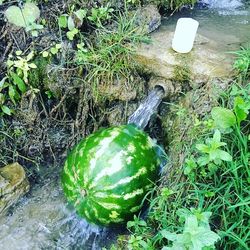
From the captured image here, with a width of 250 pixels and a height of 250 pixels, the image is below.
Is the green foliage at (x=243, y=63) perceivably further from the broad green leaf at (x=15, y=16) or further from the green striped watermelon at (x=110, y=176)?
the broad green leaf at (x=15, y=16)

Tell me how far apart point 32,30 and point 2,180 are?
1.15 meters

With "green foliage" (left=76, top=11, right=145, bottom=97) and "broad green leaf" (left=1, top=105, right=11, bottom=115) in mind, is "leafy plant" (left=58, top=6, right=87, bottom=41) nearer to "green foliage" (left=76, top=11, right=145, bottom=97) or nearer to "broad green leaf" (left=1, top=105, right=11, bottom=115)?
"green foliage" (left=76, top=11, right=145, bottom=97)

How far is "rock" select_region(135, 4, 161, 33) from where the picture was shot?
135 inches

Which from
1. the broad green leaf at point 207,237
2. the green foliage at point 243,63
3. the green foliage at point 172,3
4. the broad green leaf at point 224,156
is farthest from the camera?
the green foliage at point 172,3

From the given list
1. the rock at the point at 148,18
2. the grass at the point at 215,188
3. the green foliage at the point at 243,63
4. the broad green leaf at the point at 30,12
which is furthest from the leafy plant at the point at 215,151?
the broad green leaf at the point at 30,12

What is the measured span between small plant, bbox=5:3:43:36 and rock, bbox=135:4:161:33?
771mm

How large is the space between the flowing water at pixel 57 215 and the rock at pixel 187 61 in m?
0.15

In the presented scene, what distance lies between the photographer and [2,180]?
3312 mm

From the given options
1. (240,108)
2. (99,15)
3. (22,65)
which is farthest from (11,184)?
(240,108)

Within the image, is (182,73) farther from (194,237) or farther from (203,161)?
(194,237)

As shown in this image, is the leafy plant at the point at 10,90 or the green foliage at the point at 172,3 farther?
the green foliage at the point at 172,3

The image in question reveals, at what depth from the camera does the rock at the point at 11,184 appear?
3295 mm

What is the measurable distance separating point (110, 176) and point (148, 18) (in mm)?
1405

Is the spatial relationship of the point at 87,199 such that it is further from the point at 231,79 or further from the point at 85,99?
the point at 231,79
